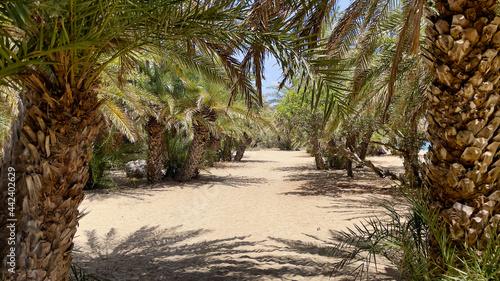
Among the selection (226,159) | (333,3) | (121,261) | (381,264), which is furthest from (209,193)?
(226,159)

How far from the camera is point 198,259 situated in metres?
4.79

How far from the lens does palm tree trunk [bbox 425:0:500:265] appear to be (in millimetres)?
2688

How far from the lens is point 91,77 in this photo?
9.67 feet

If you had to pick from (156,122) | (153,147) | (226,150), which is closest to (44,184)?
(153,147)

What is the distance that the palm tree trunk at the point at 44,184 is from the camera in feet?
8.99

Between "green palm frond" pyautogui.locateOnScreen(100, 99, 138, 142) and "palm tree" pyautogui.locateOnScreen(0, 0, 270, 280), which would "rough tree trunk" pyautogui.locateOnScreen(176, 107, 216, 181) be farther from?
"palm tree" pyautogui.locateOnScreen(0, 0, 270, 280)

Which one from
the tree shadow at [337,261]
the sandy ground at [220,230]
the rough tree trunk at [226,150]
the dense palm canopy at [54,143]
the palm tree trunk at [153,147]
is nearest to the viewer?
the dense palm canopy at [54,143]

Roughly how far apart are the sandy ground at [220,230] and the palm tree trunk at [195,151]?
1386 millimetres

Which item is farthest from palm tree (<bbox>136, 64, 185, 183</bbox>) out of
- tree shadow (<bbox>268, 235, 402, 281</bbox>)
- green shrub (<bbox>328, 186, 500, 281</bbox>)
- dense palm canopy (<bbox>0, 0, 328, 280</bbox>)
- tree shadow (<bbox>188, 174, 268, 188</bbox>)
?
green shrub (<bbox>328, 186, 500, 281</bbox>)

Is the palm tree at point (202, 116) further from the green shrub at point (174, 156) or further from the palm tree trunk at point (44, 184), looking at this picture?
the palm tree trunk at point (44, 184)

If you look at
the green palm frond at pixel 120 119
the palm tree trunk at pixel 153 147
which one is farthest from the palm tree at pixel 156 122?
the green palm frond at pixel 120 119

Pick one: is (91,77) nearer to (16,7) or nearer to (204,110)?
(16,7)

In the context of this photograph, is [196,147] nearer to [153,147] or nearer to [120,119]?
[153,147]

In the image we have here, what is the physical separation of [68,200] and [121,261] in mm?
2190
